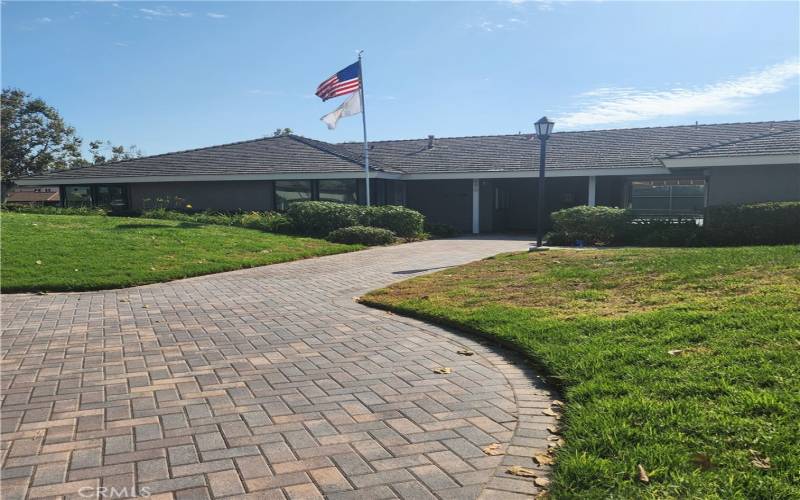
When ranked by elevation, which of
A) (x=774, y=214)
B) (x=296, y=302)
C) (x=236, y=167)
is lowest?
(x=296, y=302)

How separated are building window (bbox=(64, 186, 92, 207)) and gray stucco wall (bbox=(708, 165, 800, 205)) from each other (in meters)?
25.0

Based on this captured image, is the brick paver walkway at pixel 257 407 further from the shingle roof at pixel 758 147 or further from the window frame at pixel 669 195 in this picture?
the window frame at pixel 669 195

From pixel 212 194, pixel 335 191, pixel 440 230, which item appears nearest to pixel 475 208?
pixel 440 230

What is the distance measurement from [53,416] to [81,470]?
3.22 ft

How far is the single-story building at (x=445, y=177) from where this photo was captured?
21781 millimetres

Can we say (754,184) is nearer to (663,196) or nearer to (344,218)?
(663,196)

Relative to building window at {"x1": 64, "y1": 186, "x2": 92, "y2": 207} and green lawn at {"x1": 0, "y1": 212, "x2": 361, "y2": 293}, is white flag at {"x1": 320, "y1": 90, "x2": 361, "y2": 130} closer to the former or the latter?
green lawn at {"x1": 0, "y1": 212, "x2": 361, "y2": 293}

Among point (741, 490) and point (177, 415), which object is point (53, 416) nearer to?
point (177, 415)

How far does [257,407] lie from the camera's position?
157 inches

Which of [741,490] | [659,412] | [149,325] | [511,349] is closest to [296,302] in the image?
[149,325]

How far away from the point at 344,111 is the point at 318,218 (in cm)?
521

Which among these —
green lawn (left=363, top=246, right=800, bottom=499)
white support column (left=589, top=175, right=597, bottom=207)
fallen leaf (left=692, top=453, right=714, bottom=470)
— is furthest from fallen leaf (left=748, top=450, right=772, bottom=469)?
white support column (left=589, top=175, right=597, bottom=207)

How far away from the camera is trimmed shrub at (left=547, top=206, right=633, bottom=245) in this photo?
→ 15.9 m

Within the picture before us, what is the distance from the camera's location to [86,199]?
25.6 meters
